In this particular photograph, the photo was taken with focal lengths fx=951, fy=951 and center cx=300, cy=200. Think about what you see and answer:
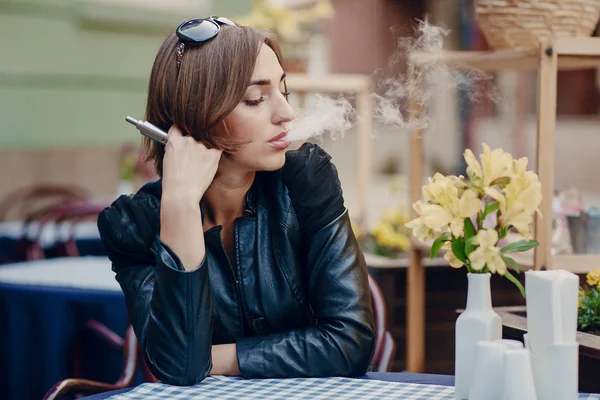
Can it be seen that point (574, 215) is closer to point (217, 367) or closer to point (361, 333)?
point (361, 333)

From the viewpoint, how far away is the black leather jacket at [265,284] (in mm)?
2150

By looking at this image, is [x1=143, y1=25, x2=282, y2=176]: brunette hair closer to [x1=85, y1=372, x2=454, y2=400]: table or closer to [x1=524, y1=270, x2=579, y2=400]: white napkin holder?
[x1=85, y1=372, x2=454, y2=400]: table

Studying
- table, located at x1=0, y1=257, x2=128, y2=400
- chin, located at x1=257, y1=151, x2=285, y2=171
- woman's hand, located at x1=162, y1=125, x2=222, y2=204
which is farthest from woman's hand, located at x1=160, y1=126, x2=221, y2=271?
table, located at x1=0, y1=257, x2=128, y2=400

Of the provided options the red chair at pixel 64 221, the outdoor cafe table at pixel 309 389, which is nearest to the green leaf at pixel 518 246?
the outdoor cafe table at pixel 309 389

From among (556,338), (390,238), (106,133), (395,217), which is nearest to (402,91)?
(556,338)

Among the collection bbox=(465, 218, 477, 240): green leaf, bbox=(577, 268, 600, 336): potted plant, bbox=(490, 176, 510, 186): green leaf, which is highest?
bbox=(490, 176, 510, 186): green leaf

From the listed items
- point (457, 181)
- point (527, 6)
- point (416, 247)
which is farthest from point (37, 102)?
point (457, 181)

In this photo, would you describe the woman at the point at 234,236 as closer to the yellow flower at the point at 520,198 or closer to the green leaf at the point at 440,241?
the green leaf at the point at 440,241

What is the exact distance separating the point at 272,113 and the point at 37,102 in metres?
6.31

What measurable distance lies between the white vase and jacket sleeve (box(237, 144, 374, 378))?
413 mm

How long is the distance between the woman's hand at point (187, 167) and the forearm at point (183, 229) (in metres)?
0.02

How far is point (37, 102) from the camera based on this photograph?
8133 mm

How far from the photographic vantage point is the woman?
2154 millimetres

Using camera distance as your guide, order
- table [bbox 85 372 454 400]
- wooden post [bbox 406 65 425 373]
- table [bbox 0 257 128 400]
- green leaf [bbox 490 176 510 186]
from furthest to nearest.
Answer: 1. table [bbox 0 257 128 400]
2. wooden post [bbox 406 65 425 373]
3. table [bbox 85 372 454 400]
4. green leaf [bbox 490 176 510 186]
